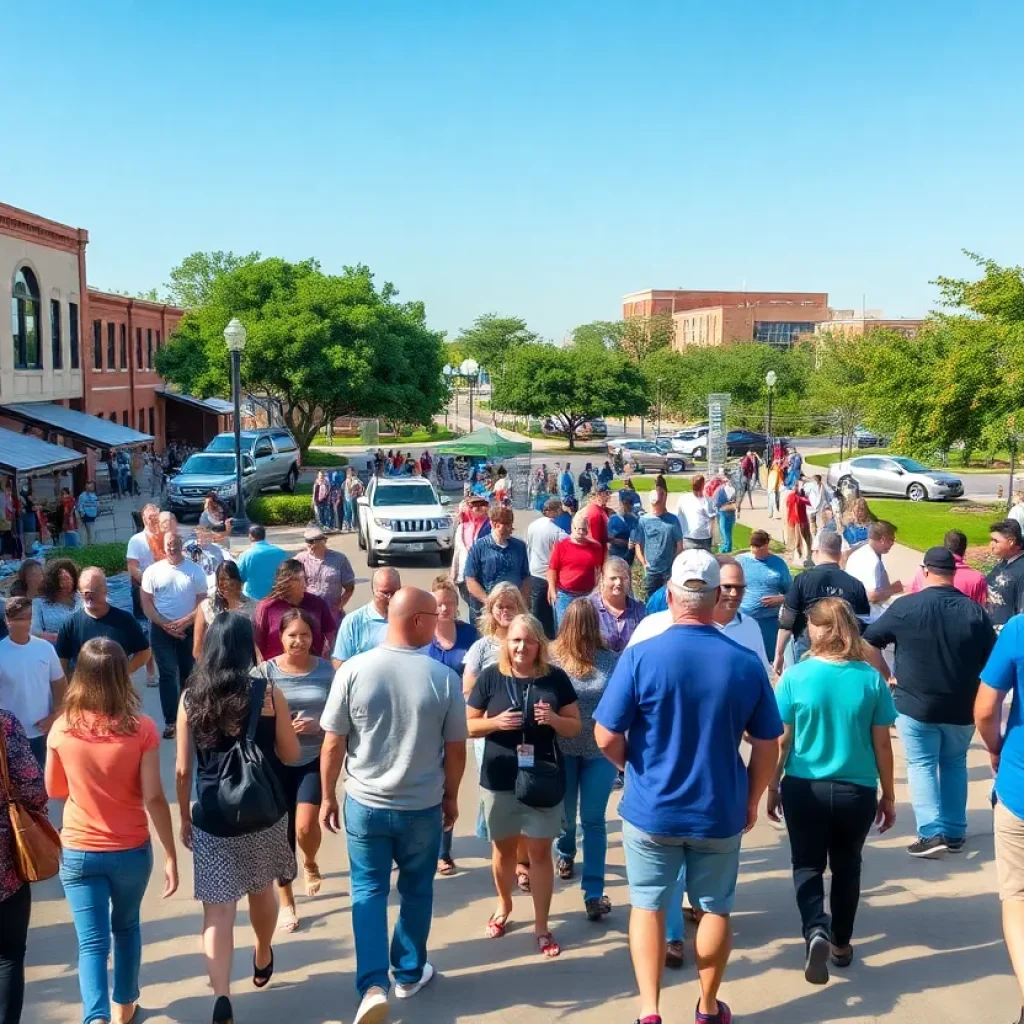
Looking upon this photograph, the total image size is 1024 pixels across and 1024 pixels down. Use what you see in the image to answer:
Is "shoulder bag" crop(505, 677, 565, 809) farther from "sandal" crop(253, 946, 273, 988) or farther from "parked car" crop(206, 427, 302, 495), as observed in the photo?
"parked car" crop(206, 427, 302, 495)

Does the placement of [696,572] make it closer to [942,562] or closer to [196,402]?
[942,562]

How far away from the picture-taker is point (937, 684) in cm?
640

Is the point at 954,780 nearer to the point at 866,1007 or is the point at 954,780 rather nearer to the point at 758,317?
the point at 866,1007

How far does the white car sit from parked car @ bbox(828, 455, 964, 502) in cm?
1568

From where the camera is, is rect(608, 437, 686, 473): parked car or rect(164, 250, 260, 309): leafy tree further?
rect(164, 250, 260, 309): leafy tree

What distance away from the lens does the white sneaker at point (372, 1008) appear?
14.8 ft

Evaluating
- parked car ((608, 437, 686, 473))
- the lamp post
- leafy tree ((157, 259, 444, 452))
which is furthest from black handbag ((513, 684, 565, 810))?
parked car ((608, 437, 686, 473))

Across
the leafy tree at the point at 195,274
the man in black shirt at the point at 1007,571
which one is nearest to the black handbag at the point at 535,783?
the man in black shirt at the point at 1007,571

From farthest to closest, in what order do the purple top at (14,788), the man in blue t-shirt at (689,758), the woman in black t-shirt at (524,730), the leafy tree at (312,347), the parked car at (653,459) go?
the parked car at (653,459), the leafy tree at (312,347), the woman in black t-shirt at (524,730), the man in blue t-shirt at (689,758), the purple top at (14,788)

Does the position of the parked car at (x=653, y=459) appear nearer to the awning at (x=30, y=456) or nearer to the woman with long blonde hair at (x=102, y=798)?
the awning at (x=30, y=456)

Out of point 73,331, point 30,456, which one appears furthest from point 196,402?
point 30,456

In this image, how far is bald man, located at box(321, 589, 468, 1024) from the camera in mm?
4664

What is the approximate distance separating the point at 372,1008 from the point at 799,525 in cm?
1572

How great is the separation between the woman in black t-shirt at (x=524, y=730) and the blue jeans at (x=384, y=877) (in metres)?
0.51
